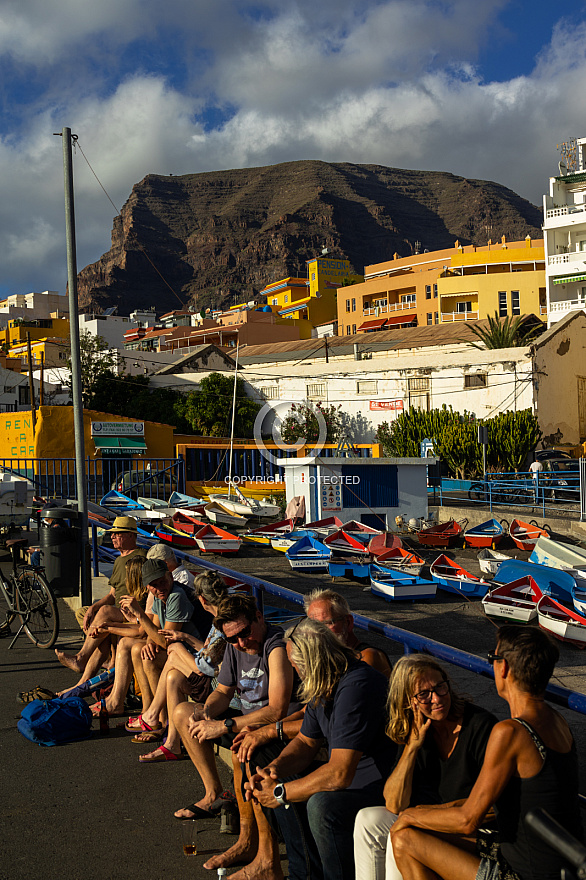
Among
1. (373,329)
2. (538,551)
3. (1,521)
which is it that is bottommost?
(538,551)

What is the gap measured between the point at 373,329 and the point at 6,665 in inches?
2678

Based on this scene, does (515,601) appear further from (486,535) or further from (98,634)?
(486,535)

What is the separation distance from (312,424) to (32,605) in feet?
113

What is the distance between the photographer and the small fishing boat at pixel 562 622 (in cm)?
1020

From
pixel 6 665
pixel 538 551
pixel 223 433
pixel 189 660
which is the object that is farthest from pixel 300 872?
pixel 223 433

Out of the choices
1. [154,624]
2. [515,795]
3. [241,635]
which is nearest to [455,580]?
[154,624]

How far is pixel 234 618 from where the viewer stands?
4.48 metres

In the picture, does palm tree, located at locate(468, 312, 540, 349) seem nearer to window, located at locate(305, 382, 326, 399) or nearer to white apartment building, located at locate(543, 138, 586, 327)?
window, located at locate(305, 382, 326, 399)

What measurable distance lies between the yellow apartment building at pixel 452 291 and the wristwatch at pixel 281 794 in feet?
204

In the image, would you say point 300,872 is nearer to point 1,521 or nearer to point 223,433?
point 1,521

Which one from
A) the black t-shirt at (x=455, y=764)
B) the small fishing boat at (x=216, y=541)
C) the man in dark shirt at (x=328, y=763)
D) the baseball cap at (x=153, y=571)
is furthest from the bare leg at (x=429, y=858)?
the small fishing boat at (x=216, y=541)

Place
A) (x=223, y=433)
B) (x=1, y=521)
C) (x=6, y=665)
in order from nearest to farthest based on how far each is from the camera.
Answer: (x=6, y=665), (x=1, y=521), (x=223, y=433)

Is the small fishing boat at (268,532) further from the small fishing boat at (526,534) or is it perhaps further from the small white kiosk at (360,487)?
the small fishing boat at (526,534)

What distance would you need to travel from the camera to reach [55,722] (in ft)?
19.3
